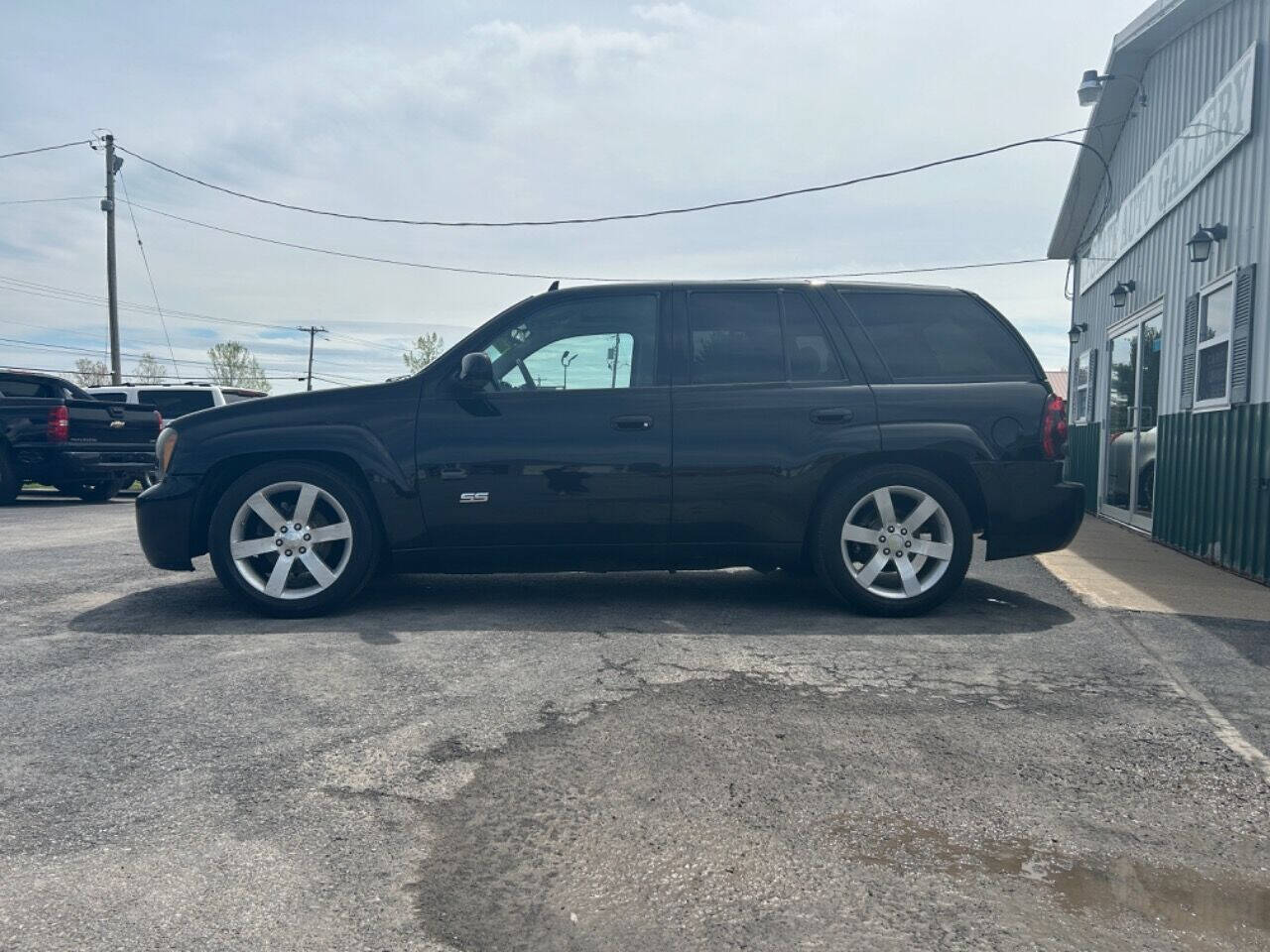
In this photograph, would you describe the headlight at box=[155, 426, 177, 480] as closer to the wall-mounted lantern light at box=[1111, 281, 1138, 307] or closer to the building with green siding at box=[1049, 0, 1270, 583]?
the building with green siding at box=[1049, 0, 1270, 583]

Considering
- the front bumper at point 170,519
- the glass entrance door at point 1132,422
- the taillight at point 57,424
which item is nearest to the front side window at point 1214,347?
the glass entrance door at point 1132,422

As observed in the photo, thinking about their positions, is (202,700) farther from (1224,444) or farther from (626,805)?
(1224,444)

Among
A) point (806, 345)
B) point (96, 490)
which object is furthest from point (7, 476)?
point (806, 345)

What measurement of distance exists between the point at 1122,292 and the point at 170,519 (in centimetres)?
1131

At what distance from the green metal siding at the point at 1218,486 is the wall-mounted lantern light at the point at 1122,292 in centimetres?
256

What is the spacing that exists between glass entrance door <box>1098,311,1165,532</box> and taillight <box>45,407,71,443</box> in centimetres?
1263

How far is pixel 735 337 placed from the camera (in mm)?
5750

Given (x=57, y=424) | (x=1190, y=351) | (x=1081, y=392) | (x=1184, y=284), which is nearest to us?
(x=1190, y=351)

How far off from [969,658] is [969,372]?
73.1 inches

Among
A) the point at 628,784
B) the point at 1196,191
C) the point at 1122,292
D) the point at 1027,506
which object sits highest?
the point at 1196,191

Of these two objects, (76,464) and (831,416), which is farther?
(76,464)

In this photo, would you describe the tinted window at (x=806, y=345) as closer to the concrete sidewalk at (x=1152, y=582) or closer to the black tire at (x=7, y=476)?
the concrete sidewalk at (x=1152, y=582)

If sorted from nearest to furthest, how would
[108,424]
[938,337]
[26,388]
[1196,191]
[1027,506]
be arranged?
1. [1027,506]
2. [938,337]
3. [1196,191]
4. [108,424]
5. [26,388]

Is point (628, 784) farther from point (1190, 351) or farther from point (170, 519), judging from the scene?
point (1190, 351)
